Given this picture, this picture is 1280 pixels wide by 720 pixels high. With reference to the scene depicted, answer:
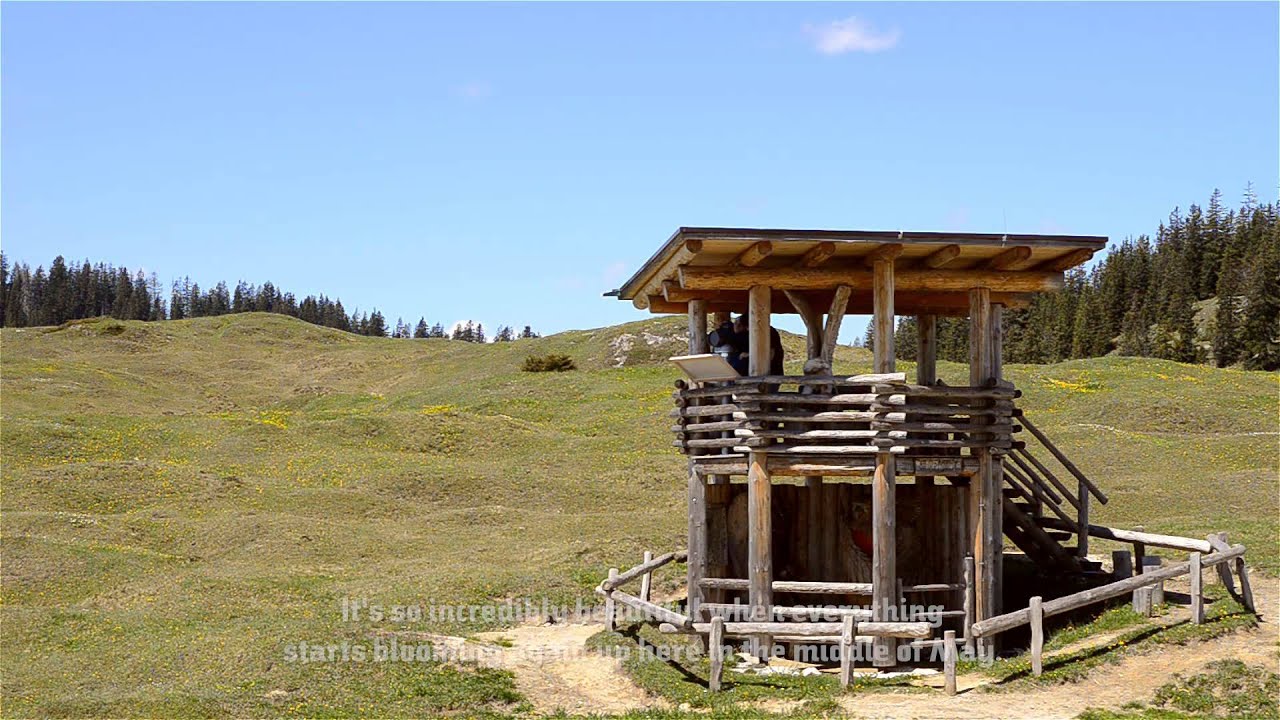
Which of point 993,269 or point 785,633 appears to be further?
point 993,269

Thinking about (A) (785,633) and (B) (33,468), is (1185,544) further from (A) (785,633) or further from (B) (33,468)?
(B) (33,468)

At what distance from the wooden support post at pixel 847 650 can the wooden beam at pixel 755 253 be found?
6.38m

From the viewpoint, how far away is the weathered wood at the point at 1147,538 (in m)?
24.1

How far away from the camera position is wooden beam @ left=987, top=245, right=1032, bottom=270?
21.9 meters

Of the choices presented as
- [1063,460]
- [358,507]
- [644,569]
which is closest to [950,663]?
[644,569]

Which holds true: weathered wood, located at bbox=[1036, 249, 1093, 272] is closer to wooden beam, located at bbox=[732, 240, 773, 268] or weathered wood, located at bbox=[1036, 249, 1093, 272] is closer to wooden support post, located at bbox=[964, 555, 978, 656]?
wooden beam, located at bbox=[732, 240, 773, 268]

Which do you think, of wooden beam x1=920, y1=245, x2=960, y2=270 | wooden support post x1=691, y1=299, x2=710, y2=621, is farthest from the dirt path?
wooden beam x1=920, y1=245, x2=960, y2=270

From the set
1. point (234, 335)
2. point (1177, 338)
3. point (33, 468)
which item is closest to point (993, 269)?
point (33, 468)

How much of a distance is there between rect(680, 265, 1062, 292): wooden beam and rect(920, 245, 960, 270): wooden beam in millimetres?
231

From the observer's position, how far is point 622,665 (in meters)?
22.1

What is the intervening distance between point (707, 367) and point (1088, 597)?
7.86m

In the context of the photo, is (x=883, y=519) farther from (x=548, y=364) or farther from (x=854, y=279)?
(x=548, y=364)

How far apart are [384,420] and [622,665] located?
1448 inches

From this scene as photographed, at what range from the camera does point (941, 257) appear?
22062 millimetres
